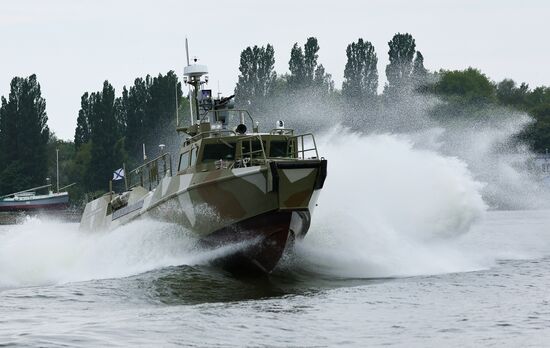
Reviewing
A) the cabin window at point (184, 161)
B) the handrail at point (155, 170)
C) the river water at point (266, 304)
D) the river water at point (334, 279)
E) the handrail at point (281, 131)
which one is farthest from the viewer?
the handrail at point (155, 170)

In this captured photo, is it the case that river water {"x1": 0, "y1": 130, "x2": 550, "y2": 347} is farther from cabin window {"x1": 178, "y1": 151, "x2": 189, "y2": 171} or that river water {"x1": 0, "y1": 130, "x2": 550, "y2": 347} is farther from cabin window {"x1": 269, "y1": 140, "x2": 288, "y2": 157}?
cabin window {"x1": 269, "y1": 140, "x2": 288, "y2": 157}

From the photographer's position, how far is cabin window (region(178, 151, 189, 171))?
27.9 meters

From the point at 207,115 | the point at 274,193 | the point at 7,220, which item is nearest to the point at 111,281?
the point at 274,193

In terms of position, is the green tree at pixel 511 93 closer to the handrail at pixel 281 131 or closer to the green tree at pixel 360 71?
the green tree at pixel 360 71

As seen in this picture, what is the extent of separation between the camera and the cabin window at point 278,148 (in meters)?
27.1

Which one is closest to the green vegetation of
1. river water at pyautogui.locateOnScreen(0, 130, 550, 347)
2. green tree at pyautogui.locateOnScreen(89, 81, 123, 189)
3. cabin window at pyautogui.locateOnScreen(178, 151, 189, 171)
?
green tree at pyautogui.locateOnScreen(89, 81, 123, 189)

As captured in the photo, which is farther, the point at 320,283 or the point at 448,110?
the point at 448,110

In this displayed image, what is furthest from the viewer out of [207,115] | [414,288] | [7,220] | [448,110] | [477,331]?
[7,220]

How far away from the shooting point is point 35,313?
20484 mm

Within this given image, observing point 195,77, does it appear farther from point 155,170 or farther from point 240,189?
point 240,189

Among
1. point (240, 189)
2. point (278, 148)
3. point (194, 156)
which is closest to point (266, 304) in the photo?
point (240, 189)

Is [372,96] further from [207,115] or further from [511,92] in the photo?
[207,115]

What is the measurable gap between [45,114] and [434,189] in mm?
81606

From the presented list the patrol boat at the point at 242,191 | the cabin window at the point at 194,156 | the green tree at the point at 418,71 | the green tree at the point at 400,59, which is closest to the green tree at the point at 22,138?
the green tree at the point at 400,59
